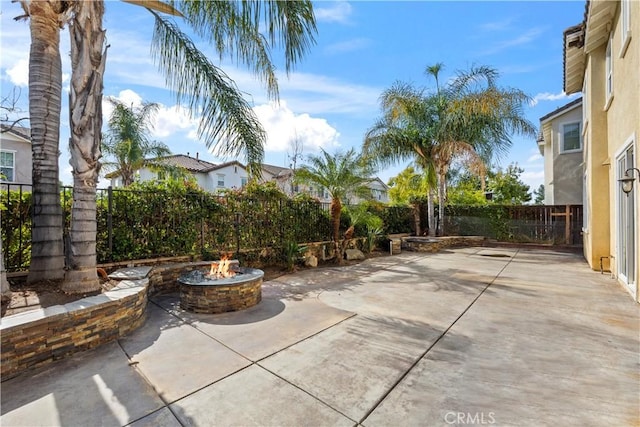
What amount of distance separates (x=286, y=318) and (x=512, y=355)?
3.25 meters

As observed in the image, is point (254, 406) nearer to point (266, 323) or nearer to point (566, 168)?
point (266, 323)

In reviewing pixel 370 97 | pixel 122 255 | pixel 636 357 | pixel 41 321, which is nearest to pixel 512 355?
pixel 636 357

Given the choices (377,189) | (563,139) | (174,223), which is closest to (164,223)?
(174,223)

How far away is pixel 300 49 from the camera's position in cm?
558

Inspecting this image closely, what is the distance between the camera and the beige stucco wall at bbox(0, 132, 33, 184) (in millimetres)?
14595

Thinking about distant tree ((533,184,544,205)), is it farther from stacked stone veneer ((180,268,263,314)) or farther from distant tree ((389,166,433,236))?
stacked stone veneer ((180,268,263,314))

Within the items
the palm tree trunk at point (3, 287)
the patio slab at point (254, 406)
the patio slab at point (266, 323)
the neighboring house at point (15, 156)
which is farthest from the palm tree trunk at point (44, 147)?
the neighboring house at point (15, 156)

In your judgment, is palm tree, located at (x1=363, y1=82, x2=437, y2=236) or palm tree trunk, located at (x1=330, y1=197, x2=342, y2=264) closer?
palm tree trunk, located at (x1=330, y1=197, x2=342, y2=264)

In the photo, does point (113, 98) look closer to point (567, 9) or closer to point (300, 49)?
point (300, 49)

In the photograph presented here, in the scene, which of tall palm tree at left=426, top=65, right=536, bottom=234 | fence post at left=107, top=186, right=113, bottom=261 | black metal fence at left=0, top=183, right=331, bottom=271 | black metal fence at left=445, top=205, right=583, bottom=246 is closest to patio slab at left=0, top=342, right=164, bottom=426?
fence post at left=107, top=186, right=113, bottom=261

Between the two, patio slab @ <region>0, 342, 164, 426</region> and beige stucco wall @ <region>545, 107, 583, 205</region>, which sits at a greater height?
beige stucco wall @ <region>545, 107, 583, 205</region>

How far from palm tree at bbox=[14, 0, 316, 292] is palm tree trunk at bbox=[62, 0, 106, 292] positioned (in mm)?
13

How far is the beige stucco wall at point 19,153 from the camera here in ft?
47.9

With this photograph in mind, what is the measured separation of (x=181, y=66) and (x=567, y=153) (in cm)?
1803
